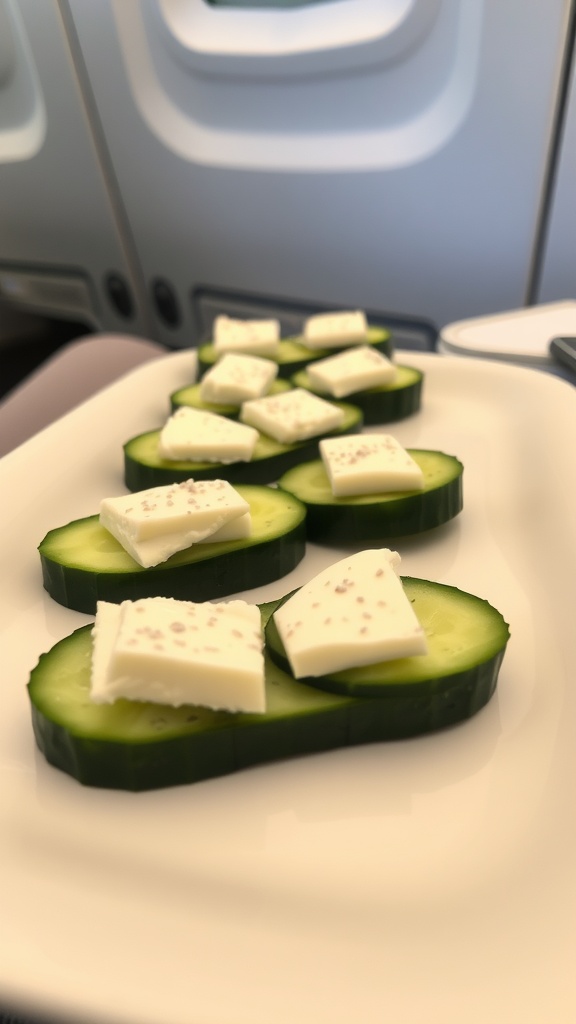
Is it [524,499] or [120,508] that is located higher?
[120,508]

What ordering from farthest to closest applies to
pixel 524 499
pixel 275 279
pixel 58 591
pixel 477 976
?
pixel 275 279 < pixel 524 499 < pixel 58 591 < pixel 477 976

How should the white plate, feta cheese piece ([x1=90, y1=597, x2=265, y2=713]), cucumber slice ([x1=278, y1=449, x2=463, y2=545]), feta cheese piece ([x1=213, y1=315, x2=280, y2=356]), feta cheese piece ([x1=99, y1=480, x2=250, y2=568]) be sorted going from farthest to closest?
feta cheese piece ([x1=213, y1=315, x2=280, y2=356]) → cucumber slice ([x1=278, y1=449, x2=463, y2=545]) → feta cheese piece ([x1=99, y1=480, x2=250, y2=568]) → feta cheese piece ([x1=90, y1=597, x2=265, y2=713]) → the white plate

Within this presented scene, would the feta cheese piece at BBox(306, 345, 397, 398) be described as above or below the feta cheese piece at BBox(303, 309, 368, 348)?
above

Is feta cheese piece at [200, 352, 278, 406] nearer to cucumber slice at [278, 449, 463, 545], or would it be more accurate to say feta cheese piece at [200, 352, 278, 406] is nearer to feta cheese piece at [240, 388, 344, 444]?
feta cheese piece at [240, 388, 344, 444]

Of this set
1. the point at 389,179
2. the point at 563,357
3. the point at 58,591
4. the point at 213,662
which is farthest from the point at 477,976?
the point at 389,179

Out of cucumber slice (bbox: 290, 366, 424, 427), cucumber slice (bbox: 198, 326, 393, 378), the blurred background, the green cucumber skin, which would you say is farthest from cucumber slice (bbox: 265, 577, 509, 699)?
the blurred background

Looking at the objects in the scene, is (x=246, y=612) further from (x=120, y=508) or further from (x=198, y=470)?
(x=198, y=470)
